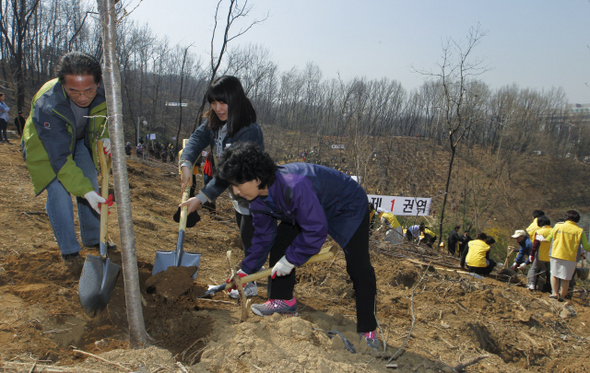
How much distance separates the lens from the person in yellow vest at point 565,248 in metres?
5.38

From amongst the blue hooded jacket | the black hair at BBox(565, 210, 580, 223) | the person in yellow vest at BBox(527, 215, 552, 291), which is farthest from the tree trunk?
the person in yellow vest at BBox(527, 215, 552, 291)

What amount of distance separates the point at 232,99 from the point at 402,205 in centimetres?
680

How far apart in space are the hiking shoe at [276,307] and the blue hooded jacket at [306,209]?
31cm

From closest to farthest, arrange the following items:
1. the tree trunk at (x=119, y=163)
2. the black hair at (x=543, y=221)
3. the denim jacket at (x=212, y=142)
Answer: the tree trunk at (x=119, y=163)
the denim jacket at (x=212, y=142)
the black hair at (x=543, y=221)

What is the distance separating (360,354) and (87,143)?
2653 mm

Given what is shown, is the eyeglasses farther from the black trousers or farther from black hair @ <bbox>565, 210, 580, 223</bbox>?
black hair @ <bbox>565, 210, 580, 223</bbox>

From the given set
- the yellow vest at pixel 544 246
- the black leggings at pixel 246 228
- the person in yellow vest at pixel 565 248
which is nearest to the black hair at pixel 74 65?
the black leggings at pixel 246 228

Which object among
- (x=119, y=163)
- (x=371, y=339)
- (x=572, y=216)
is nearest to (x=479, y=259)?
(x=572, y=216)

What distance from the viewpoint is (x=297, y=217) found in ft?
6.66

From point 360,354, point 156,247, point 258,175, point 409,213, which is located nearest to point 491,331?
point 360,354

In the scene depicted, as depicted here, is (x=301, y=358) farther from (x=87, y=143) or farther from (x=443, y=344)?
(x=87, y=143)

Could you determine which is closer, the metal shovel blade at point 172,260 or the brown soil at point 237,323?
the brown soil at point 237,323

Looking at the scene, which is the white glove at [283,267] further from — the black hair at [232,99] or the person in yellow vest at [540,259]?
the person in yellow vest at [540,259]

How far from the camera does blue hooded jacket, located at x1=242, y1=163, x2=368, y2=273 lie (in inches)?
78.5
